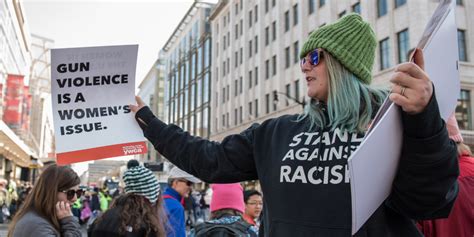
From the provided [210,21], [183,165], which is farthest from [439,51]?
[210,21]

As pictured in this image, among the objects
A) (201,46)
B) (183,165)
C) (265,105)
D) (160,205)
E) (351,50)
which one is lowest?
(160,205)

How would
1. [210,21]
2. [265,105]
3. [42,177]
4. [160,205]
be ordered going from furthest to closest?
[210,21]
[265,105]
[160,205]
[42,177]

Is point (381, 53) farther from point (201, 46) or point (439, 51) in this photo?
point (201, 46)

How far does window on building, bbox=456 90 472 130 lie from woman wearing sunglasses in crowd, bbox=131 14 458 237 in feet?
71.9

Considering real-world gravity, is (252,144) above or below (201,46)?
below

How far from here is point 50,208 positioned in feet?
11.5

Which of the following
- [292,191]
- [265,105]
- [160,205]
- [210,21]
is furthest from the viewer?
[210,21]

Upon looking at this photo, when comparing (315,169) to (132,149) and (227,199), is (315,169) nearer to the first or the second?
(132,149)

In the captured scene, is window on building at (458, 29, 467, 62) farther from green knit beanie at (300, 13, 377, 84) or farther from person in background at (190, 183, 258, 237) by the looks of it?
green knit beanie at (300, 13, 377, 84)

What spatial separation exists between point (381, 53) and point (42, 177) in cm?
2290

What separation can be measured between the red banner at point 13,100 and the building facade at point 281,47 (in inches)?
639

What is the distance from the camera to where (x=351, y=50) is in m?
1.84

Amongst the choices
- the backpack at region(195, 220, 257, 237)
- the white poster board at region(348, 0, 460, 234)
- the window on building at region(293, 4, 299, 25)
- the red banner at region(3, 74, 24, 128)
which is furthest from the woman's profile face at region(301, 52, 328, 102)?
the window on building at region(293, 4, 299, 25)

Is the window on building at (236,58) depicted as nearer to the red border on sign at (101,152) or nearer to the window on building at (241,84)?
the window on building at (241,84)
